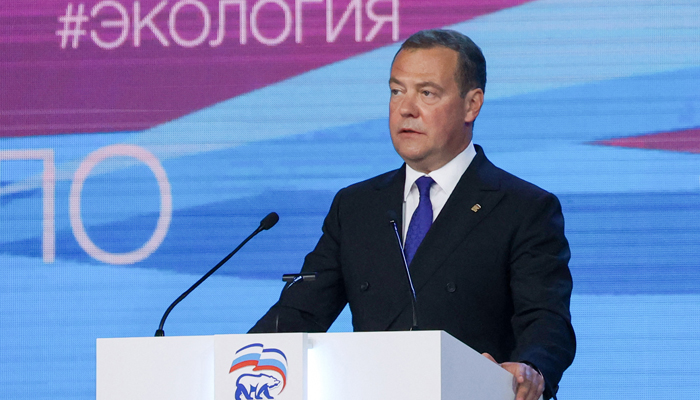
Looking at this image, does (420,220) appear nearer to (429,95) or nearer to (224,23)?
(429,95)

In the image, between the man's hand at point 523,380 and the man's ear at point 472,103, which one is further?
the man's ear at point 472,103

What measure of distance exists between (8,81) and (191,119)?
82cm

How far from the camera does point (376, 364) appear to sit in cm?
204

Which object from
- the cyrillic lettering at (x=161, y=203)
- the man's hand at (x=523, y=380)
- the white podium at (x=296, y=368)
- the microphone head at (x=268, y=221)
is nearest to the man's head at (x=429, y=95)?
the microphone head at (x=268, y=221)

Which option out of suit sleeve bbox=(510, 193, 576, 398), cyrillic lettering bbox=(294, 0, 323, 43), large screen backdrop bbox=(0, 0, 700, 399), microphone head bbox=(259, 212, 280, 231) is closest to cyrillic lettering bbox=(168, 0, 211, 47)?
large screen backdrop bbox=(0, 0, 700, 399)

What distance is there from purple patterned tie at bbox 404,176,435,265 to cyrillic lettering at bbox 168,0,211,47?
1.56 meters

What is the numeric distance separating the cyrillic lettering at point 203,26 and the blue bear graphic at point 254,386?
2.47 metres

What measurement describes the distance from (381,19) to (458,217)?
1.43 meters

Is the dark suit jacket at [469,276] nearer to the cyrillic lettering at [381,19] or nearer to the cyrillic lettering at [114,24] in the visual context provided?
the cyrillic lettering at [381,19]

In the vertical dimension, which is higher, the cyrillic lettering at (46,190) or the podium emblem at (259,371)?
the cyrillic lettering at (46,190)

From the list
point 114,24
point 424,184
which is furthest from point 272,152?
point 424,184

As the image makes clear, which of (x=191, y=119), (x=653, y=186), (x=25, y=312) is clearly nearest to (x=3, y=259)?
(x=25, y=312)

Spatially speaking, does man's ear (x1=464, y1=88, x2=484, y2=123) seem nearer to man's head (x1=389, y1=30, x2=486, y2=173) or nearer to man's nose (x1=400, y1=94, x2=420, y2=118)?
man's head (x1=389, y1=30, x2=486, y2=173)

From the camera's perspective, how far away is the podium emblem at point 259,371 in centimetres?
206
